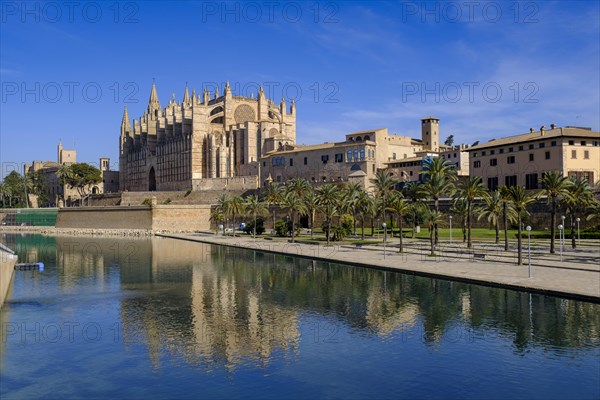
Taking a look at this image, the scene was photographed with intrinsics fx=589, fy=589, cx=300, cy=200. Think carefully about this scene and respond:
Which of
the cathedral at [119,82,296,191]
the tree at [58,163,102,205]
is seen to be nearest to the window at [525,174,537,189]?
the cathedral at [119,82,296,191]

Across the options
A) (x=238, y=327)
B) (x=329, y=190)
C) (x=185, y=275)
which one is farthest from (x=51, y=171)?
(x=238, y=327)

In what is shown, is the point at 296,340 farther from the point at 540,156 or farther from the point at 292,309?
the point at 540,156

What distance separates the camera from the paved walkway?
2603 centimetres

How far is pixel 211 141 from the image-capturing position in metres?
99.4

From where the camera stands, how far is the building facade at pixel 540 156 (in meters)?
56.5

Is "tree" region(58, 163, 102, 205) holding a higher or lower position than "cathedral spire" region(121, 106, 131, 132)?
lower

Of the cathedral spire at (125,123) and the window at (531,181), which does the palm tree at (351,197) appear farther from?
the cathedral spire at (125,123)

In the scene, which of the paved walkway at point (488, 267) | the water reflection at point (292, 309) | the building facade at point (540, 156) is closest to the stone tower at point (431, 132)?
the building facade at point (540, 156)

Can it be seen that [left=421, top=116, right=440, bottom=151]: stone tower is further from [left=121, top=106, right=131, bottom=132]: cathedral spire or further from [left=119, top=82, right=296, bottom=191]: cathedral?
[left=121, top=106, right=131, bottom=132]: cathedral spire

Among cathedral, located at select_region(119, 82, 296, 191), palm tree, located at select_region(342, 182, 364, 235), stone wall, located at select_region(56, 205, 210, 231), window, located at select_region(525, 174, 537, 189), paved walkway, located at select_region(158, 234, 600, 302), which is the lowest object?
paved walkway, located at select_region(158, 234, 600, 302)

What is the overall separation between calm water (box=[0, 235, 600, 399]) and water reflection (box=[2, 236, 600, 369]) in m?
0.09

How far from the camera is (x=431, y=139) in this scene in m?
102

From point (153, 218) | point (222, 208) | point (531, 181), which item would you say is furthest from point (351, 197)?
point (153, 218)

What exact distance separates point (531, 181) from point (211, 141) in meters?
56.1
